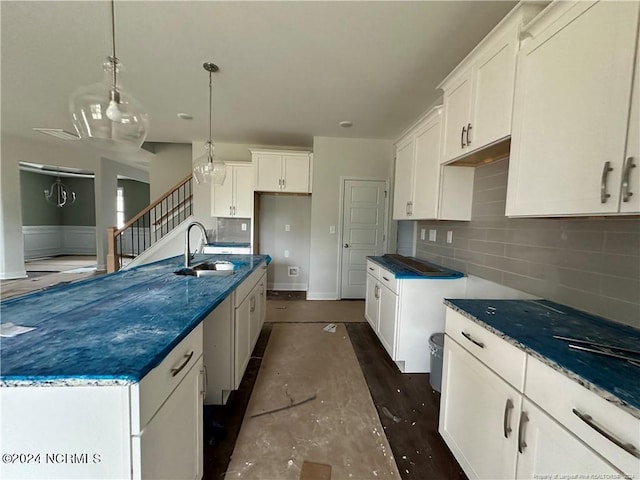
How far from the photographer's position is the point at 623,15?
0.91 meters

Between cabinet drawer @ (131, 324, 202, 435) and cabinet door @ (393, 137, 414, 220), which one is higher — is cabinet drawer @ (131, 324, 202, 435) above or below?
below

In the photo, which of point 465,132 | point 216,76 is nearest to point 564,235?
point 465,132

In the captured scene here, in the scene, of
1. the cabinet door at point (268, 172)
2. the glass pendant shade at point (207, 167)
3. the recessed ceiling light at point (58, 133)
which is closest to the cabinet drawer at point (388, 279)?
the glass pendant shade at point (207, 167)

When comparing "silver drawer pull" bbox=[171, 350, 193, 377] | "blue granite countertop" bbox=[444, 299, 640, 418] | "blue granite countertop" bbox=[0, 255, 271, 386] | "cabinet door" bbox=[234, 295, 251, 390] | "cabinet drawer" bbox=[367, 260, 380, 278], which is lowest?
"cabinet door" bbox=[234, 295, 251, 390]

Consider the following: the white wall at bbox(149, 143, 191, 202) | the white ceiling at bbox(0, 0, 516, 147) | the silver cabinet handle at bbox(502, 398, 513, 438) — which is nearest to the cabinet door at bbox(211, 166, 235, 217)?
the white ceiling at bbox(0, 0, 516, 147)

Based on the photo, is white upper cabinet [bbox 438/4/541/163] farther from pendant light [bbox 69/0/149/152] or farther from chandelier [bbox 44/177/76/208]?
chandelier [bbox 44/177/76/208]

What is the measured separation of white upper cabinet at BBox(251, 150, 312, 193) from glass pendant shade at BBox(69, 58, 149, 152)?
8.21ft

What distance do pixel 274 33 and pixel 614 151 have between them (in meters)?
2.14

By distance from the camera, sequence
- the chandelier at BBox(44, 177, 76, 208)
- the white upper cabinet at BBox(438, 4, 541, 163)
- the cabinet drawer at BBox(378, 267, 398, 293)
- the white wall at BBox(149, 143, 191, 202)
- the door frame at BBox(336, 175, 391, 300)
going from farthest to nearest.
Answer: the chandelier at BBox(44, 177, 76, 208)
the white wall at BBox(149, 143, 191, 202)
the door frame at BBox(336, 175, 391, 300)
the cabinet drawer at BBox(378, 267, 398, 293)
the white upper cabinet at BBox(438, 4, 541, 163)

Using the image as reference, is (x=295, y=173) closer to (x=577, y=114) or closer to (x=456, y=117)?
(x=456, y=117)

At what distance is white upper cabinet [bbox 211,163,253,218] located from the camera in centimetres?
436

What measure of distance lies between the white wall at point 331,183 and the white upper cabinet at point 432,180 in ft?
4.96

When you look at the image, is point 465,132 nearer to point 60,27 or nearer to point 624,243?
point 624,243

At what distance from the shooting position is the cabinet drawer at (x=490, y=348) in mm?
1001
